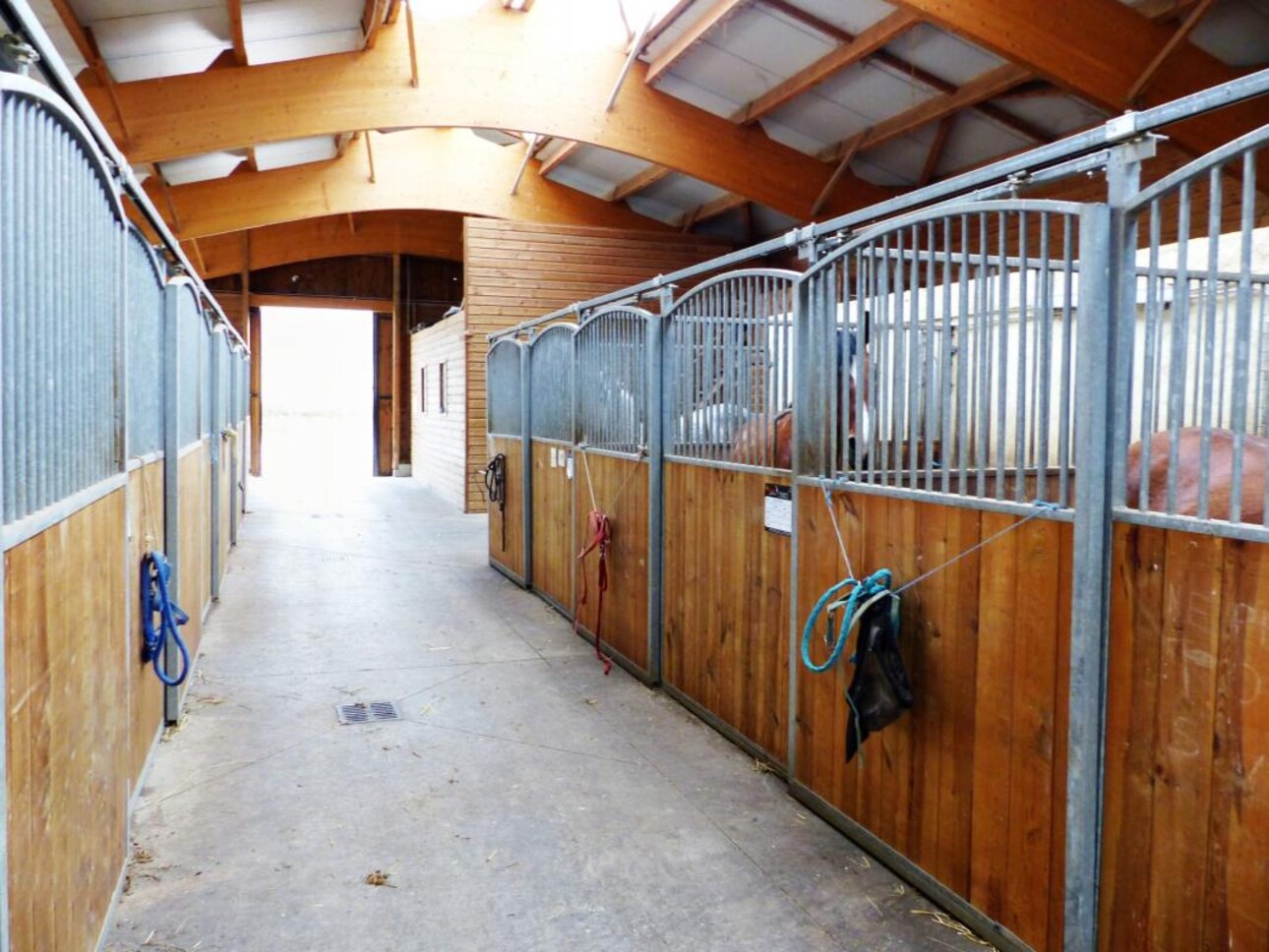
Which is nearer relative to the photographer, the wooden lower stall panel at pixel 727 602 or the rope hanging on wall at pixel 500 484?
the wooden lower stall panel at pixel 727 602

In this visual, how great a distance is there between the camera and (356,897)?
2.44 m

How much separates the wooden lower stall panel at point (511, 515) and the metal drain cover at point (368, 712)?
8.65 ft

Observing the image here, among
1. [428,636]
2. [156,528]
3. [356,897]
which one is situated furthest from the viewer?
[428,636]

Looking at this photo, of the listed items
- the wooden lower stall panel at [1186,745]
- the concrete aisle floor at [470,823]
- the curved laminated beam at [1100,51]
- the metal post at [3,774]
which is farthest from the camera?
the curved laminated beam at [1100,51]

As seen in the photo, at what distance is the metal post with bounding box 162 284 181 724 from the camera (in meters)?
3.53

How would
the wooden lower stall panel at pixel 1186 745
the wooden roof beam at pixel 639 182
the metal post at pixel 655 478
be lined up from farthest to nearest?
the wooden roof beam at pixel 639 182 < the metal post at pixel 655 478 < the wooden lower stall panel at pixel 1186 745

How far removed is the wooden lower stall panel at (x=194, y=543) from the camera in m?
3.97

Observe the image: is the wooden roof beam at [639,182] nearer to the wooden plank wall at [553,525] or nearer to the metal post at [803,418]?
the wooden plank wall at [553,525]

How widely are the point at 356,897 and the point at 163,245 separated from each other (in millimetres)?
2749

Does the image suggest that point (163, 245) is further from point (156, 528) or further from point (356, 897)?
point (356, 897)

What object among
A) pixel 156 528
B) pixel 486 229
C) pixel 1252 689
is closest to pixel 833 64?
pixel 486 229

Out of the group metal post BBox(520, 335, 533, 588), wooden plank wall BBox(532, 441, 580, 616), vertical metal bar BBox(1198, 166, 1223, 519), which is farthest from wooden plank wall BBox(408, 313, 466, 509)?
vertical metal bar BBox(1198, 166, 1223, 519)

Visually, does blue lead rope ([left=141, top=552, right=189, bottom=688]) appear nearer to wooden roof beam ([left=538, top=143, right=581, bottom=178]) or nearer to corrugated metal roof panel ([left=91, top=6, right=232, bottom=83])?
corrugated metal roof panel ([left=91, top=6, right=232, bottom=83])

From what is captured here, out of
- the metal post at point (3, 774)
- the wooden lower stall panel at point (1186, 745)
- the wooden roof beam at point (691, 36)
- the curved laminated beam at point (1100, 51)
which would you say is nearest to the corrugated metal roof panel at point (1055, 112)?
the curved laminated beam at point (1100, 51)
